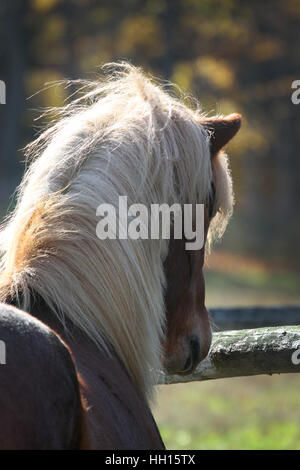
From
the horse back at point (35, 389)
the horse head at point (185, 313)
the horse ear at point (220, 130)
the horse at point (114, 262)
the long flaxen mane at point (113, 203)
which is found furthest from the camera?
the horse ear at point (220, 130)

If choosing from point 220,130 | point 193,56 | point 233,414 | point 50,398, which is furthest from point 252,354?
point 193,56

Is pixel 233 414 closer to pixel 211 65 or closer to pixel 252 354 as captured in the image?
pixel 252 354

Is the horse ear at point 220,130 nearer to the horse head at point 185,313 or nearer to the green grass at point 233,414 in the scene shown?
the horse head at point 185,313

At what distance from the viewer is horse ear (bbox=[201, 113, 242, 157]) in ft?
8.39

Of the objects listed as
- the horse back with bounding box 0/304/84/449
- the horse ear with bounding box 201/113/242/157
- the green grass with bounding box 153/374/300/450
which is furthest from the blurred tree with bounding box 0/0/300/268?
the horse back with bounding box 0/304/84/449

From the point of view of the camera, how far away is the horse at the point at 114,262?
1982mm

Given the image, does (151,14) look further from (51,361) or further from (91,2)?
(51,361)

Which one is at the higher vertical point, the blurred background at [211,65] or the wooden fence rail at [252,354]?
the blurred background at [211,65]

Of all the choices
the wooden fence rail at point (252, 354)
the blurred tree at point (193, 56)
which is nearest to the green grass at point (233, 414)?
the wooden fence rail at point (252, 354)

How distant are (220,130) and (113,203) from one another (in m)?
0.61

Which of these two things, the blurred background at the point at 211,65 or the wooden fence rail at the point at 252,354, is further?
the blurred background at the point at 211,65

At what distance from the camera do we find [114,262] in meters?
2.15

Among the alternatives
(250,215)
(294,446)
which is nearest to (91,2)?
(250,215)

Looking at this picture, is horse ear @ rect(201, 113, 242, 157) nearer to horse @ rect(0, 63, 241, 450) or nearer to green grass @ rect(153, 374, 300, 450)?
horse @ rect(0, 63, 241, 450)
